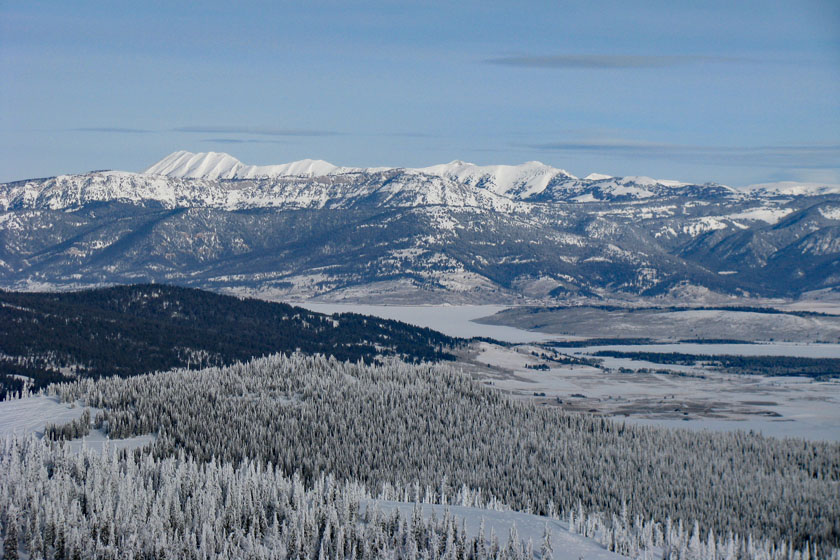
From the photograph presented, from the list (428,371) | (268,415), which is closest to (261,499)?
(268,415)

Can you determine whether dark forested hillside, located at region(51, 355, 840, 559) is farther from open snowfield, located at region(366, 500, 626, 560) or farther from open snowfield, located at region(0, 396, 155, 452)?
open snowfield, located at region(366, 500, 626, 560)

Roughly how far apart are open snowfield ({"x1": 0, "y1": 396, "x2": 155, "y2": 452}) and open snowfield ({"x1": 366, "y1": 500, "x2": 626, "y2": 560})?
4308cm

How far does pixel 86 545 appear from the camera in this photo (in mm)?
81312

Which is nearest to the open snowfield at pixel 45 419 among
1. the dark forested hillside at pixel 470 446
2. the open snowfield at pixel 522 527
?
the dark forested hillside at pixel 470 446

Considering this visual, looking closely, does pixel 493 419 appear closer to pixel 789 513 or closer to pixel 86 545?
pixel 789 513

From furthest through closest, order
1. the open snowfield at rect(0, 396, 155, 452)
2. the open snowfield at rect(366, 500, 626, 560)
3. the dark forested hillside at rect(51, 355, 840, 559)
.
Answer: the open snowfield at rect(0, 396, 155, 452) < the dark forested hillside at rect(51, 355, 840, 559) < the open snowfield at rect(366, 500, 626, 560)

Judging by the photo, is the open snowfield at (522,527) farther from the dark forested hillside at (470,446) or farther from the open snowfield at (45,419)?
the open snowfield at (45,419)

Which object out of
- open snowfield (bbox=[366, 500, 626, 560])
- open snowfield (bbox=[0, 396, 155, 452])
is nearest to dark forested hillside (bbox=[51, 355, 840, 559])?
open snowfield (bbox=[0, 396, 155, 452])

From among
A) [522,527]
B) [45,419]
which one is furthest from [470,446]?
[45,419]

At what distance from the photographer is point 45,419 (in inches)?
5472

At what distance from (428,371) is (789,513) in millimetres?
80024

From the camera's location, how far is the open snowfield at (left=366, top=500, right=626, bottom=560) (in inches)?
3531

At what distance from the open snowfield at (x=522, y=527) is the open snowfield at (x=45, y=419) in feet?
141

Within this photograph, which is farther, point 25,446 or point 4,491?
point 25,446
